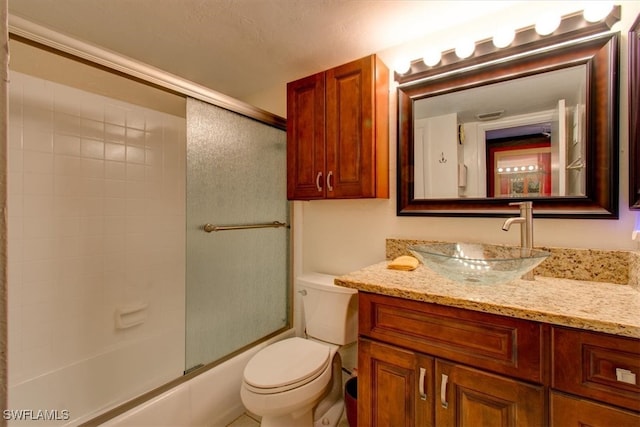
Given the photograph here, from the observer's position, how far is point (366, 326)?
1.11m

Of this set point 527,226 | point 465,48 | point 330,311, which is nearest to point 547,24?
point 465,48

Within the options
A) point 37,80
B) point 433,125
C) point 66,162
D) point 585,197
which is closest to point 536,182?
point 585,197

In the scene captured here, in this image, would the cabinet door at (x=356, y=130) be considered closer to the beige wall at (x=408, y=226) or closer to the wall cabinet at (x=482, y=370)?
the beige wall at (x=408, y=226)

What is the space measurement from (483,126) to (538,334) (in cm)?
97


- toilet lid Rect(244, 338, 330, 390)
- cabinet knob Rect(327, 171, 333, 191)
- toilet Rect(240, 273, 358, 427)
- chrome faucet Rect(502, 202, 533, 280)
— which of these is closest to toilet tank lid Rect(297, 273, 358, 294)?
toilet Rect(240, 273, 358, 427)

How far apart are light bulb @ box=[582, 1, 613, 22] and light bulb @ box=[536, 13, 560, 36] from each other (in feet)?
0.29

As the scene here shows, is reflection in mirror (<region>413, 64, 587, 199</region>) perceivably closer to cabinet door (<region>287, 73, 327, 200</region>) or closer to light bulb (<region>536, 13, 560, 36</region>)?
light bulb (<region>536, 13, 560, 36</region>)

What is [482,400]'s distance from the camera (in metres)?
0.88

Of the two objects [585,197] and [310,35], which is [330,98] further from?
[585,197]

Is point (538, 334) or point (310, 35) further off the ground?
point (310, 35)

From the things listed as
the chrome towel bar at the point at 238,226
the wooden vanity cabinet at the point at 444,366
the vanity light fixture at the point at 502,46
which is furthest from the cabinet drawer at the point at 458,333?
the vanity light fixture at the point at 502,46

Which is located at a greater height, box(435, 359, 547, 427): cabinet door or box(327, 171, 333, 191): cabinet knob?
box(327, 171, 333, 191): cabinet knob

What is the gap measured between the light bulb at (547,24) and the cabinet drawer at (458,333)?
119cm

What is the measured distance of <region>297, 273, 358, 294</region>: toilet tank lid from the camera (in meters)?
1.60
